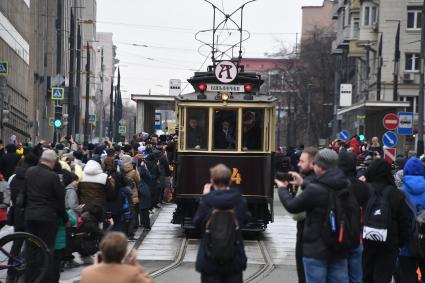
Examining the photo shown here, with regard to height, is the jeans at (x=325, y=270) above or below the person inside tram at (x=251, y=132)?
below

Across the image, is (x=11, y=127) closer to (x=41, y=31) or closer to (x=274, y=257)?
(x=41, y=31)

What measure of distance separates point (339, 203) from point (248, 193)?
10627 millimetres

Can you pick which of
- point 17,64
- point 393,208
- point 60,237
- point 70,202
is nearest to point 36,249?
point 60,237

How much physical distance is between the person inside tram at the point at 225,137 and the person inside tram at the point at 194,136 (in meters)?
0.26

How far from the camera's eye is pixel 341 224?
9711 millimetres

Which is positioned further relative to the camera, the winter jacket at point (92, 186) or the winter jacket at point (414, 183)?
the winter jacket at point (92, 186)

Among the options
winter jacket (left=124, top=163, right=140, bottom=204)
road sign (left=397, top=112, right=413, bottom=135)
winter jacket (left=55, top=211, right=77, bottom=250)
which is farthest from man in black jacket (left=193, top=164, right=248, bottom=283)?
road sign (left=397, top=112, right=413, bottom=135)

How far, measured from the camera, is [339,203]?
32.0ft

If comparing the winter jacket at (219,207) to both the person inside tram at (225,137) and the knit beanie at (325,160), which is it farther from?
the person inside tram at (225,137)

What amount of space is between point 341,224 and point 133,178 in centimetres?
1093

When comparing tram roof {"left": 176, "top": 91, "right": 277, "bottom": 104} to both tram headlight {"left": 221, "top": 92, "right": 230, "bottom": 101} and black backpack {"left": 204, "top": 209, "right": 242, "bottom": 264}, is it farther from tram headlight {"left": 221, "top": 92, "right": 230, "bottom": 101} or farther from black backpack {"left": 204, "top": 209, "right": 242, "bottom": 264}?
black backpack {"left": 204, "top": 209, "right": 242, "bottom": 264}

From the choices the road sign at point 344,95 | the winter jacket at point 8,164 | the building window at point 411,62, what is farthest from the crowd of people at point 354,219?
the building window at point 411,62

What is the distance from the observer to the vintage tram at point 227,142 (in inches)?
802

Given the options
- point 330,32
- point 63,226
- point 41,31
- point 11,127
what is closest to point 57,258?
point 63,226
